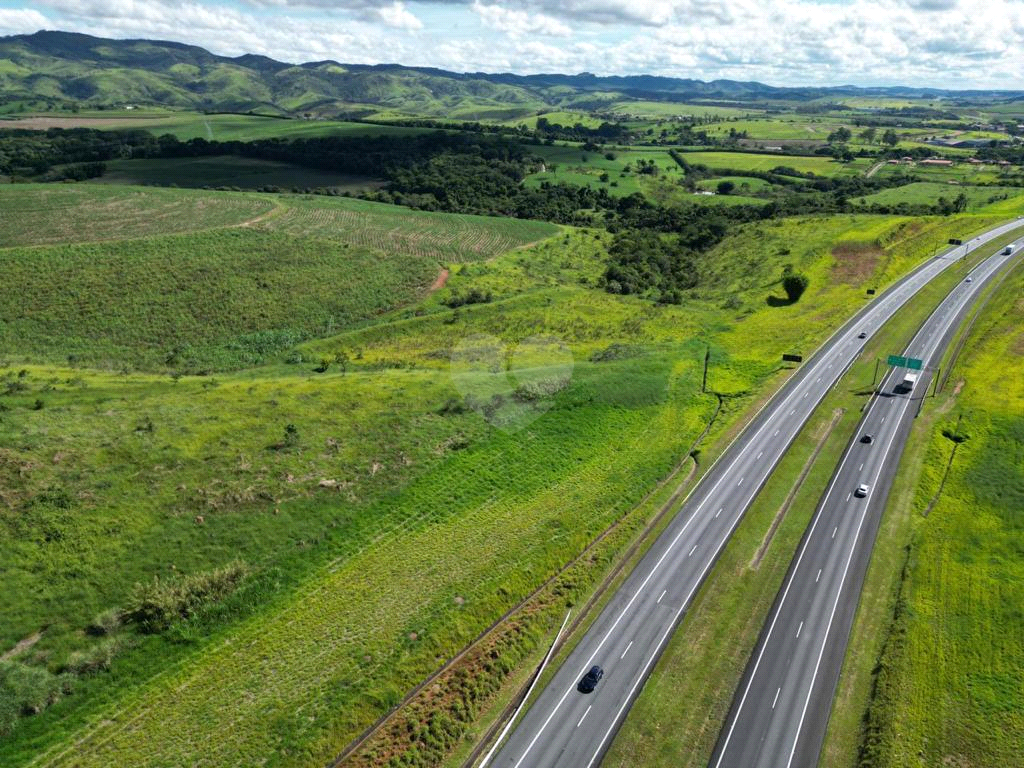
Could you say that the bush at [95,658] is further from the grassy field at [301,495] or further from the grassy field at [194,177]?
the grassy field at [194,177]

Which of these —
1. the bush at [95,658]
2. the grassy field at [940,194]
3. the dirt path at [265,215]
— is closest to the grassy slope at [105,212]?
the dirt path at [265,215]

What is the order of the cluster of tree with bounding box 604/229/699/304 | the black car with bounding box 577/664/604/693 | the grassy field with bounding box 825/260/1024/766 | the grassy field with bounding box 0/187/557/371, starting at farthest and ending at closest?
the cluster of tree with bounding box 604/229/699/304 → the grassy field with bounding box 0/187/557/371 → the black car with bounding box 577/664/604/693 → the grassy field with bounding box 825/260/1024/766

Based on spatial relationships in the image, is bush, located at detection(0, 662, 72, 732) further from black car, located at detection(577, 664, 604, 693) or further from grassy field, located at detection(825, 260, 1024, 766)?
grassy field, located at detection(825, 260, 1024, 766)

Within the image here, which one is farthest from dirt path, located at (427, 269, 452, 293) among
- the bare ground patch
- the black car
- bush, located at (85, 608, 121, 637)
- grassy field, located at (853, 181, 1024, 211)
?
grassy field, located at (853, 181, 1024, 211)

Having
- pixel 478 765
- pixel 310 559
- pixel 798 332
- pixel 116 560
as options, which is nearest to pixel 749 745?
pixel 478 765

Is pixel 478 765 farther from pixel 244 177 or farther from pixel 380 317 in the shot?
pixel 244 177
